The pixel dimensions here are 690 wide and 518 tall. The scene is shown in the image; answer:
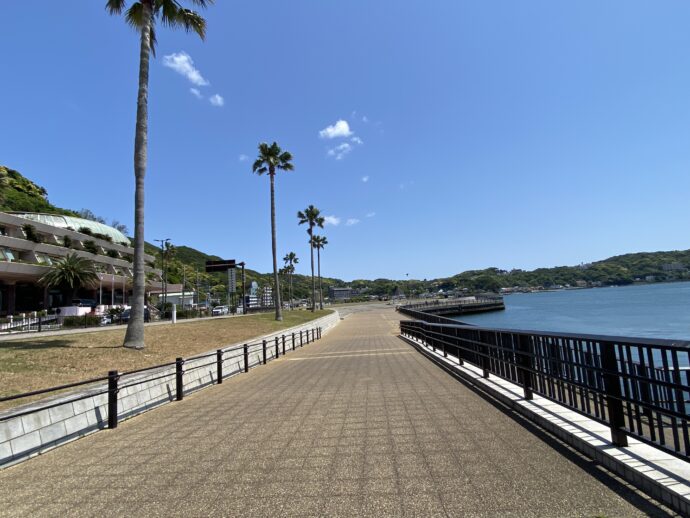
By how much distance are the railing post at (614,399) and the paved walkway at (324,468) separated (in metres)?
0.41

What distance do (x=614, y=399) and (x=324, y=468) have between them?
2.98 m

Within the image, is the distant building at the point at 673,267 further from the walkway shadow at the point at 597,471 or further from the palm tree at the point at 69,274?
the walkway shadow at the point at 597,471

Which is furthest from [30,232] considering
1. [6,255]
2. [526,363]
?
[526,363]

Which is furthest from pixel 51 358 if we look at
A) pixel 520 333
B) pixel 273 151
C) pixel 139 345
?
pixel 273 151

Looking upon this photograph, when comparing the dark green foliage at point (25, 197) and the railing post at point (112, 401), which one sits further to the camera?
the dark green foliage at point (25, 197)

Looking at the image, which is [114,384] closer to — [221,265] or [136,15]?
[136,15]

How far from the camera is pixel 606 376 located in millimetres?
4332

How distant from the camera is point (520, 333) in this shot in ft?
21.4

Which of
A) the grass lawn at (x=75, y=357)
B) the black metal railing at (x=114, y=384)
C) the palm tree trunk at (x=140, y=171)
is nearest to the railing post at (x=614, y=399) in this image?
the black metal railing at (x=114, y=384)

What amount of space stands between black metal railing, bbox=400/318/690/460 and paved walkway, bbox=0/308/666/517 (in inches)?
23.2

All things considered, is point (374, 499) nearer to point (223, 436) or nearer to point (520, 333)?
point (223, 436)

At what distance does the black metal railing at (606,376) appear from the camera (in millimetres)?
3545

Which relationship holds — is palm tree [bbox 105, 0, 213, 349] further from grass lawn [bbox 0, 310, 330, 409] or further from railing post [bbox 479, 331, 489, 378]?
railing post [bbox 479, 331, 489, 378]

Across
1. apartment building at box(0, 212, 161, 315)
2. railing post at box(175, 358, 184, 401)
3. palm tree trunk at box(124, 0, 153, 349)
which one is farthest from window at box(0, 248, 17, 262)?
railing post at box(175, 358, 184, 401)
